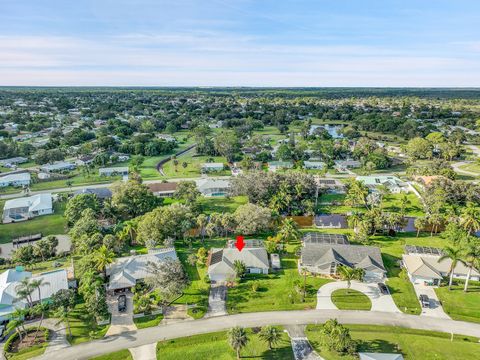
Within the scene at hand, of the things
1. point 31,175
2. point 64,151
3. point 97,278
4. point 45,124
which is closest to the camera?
point 97,278

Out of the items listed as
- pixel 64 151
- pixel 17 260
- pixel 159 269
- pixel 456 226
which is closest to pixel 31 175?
pixel 64 151

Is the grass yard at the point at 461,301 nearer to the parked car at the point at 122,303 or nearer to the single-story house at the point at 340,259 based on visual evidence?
the single-story house at the point at 340,259

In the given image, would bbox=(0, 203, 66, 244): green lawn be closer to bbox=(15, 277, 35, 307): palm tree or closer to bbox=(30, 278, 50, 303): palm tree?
bbox=(30, 278, 50, 303): palm tree

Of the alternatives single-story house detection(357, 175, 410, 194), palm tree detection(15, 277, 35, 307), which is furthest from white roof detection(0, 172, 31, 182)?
single-story house detection(357, 175, 410, 194)

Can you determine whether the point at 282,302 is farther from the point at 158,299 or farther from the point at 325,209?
the point at 325,209

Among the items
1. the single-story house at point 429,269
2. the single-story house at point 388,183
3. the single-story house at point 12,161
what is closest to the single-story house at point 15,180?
the single-story house at point 12,161

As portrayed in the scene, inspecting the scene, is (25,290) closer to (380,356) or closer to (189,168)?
(380,356)

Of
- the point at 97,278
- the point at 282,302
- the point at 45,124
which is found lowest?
the point at 282,302

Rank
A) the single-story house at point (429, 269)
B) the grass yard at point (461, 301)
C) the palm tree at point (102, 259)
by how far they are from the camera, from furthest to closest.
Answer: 1. the single-story house at point (429, 269)
2. the palm tree at point (102, 259)
3. the grass yard at point (461, 301)
